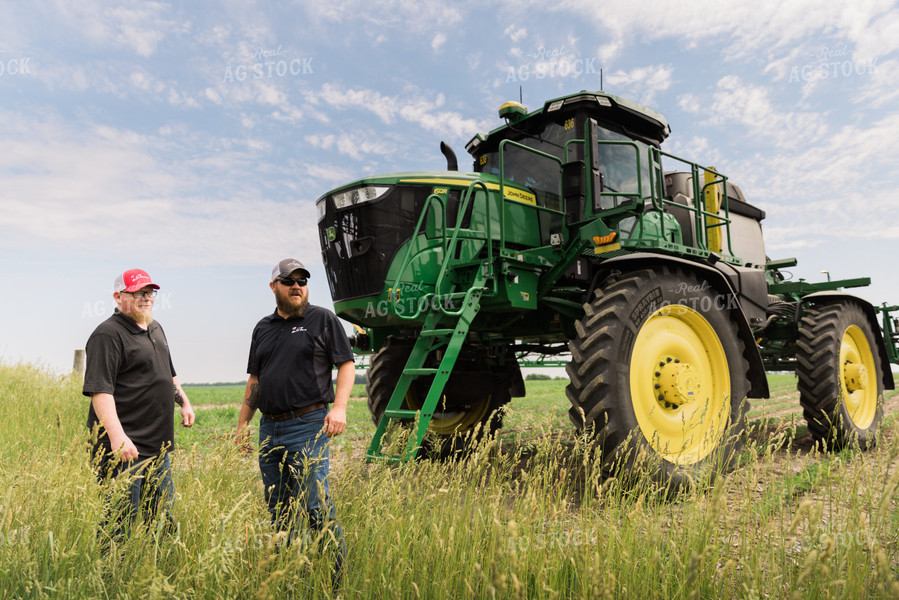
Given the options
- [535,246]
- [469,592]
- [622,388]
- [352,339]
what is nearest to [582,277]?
[535,246]

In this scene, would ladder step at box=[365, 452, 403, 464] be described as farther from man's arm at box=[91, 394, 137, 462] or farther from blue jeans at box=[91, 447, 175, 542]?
man's arm at box=[91, 394, 137, 462]

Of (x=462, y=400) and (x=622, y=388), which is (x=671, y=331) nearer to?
(x=622, y=388)

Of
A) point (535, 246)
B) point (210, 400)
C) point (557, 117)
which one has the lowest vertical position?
point (210, 400)

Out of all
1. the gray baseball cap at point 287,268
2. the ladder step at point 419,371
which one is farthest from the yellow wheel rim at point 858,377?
the gray baseball cap at point 287,268

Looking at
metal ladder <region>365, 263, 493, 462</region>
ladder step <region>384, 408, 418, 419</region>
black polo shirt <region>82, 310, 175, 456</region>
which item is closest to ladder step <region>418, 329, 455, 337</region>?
metal ladder <region>365, 263, 493, 462</region>

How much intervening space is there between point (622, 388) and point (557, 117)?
304cm

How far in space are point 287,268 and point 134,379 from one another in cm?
111

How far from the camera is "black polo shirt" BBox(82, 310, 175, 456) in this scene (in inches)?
129

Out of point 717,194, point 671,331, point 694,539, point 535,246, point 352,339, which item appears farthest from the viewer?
point 717,194

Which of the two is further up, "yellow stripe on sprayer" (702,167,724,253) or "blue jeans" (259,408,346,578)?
"yellow stripe on sprayer" (702,167,724,253)

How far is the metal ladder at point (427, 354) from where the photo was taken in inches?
169

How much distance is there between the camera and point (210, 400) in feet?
64.7

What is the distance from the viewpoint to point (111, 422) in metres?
3.10

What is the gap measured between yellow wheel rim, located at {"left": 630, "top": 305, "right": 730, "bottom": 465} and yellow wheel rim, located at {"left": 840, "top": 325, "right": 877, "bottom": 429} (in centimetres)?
286
